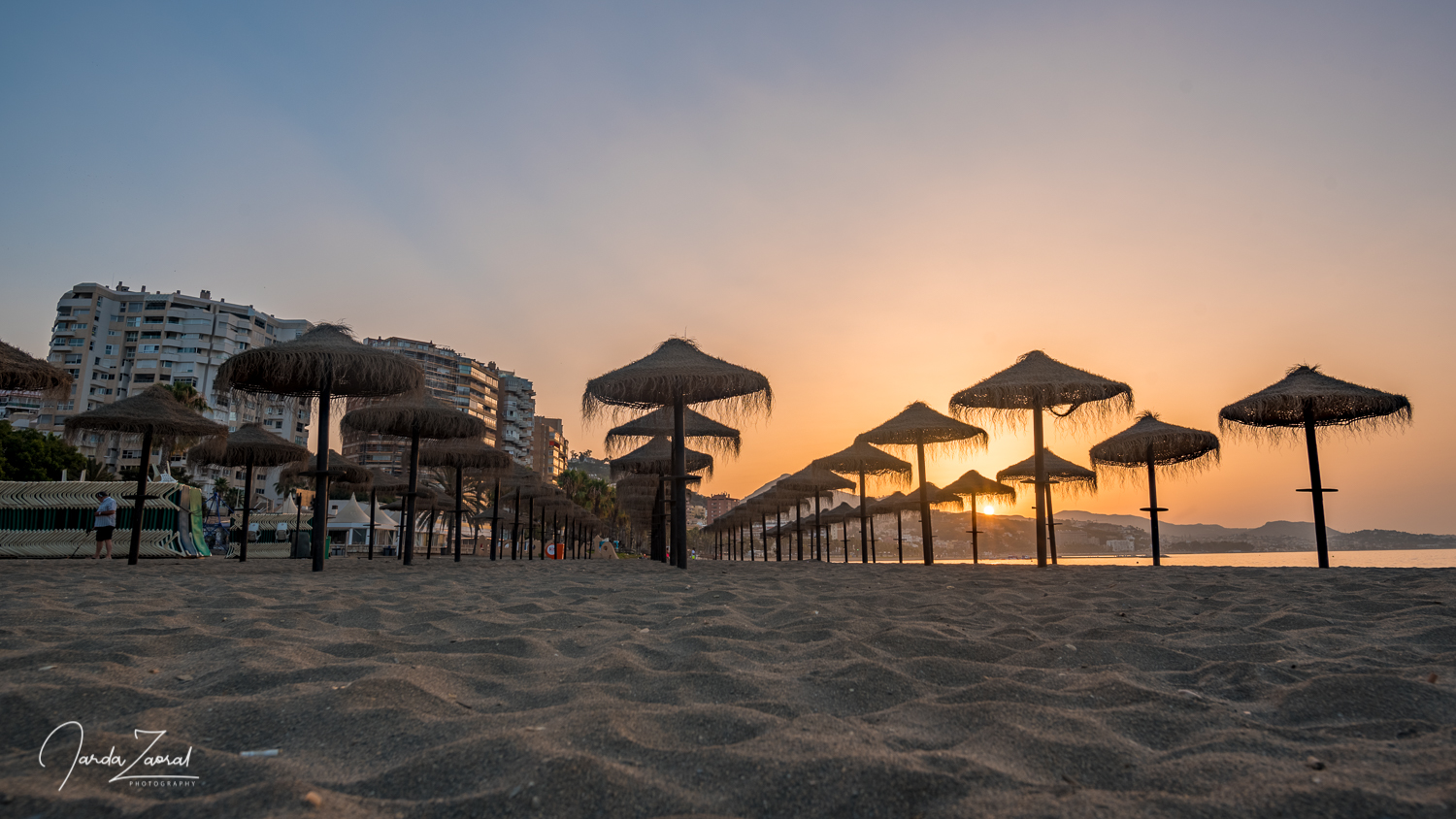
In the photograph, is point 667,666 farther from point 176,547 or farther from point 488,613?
point 176,547

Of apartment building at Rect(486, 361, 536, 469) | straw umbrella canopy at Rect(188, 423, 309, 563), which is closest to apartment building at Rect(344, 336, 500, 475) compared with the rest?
apartment building at Rect(486, 361, 536, 469)

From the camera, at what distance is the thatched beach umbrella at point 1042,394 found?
991 cm

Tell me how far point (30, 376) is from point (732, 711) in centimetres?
1074

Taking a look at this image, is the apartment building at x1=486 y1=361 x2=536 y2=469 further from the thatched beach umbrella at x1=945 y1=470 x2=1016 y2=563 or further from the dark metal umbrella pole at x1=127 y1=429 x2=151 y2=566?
the dark metal umbrella pole at x1=127 y1=429 x2=151 y2=566

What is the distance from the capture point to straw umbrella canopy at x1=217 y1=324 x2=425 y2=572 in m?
8.04

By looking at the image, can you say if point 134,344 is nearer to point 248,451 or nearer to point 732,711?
point 248,451

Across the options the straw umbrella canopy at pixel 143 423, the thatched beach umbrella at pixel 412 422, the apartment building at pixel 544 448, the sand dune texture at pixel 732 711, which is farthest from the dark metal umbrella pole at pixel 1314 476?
the apartment building at pixel 544 448

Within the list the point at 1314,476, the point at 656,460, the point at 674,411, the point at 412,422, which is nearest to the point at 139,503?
the point at 412,422

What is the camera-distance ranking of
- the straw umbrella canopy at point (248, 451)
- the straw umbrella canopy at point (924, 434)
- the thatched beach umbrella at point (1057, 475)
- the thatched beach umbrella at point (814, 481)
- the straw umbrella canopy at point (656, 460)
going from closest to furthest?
1. the straw umbrella canopy at point (248, 451)
2. the straw umbrella canopy at point (924, 434)
3. the straw umbrella canopy at point (656, 460)
4. the thatched beach umbrella at point (1057, 475)
5. the thatched beach umbrella at point (814, 481)

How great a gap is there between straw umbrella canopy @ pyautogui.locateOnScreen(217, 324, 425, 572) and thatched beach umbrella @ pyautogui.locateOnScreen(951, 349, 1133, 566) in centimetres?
784

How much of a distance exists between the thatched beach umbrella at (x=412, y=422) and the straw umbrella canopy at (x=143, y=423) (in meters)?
2.16

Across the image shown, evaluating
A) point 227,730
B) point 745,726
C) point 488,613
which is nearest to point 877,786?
point 745,726

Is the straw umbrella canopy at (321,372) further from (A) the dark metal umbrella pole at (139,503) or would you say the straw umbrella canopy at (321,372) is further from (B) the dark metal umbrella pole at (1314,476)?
(B) the dark metal umbrella pole at (1314,476)

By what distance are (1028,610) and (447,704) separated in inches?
139
